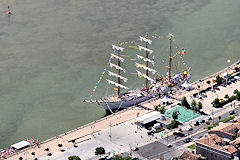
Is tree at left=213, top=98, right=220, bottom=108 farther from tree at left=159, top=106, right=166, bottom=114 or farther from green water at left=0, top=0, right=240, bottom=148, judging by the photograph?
green water at left=0, top=0, right=240, bottom=148

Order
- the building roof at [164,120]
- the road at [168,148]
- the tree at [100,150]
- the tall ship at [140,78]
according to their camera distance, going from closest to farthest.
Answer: the road at [168,148] < the tree at [100,150] < the building roof at [164,120] < the tall ship at [140,78]

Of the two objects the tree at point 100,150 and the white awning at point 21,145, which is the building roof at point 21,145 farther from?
the tree at point 100,150

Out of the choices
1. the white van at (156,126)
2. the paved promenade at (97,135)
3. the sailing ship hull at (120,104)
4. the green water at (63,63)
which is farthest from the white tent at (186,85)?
the white van at (156,126)

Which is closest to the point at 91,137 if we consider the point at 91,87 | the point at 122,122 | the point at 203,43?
the point at 122,122

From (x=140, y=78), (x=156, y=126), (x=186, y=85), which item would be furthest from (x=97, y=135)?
(x=186, y=85)

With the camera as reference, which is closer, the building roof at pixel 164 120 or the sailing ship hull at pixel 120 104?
the building roof at pixel 164 120

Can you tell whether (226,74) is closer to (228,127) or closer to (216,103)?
(216,103)
